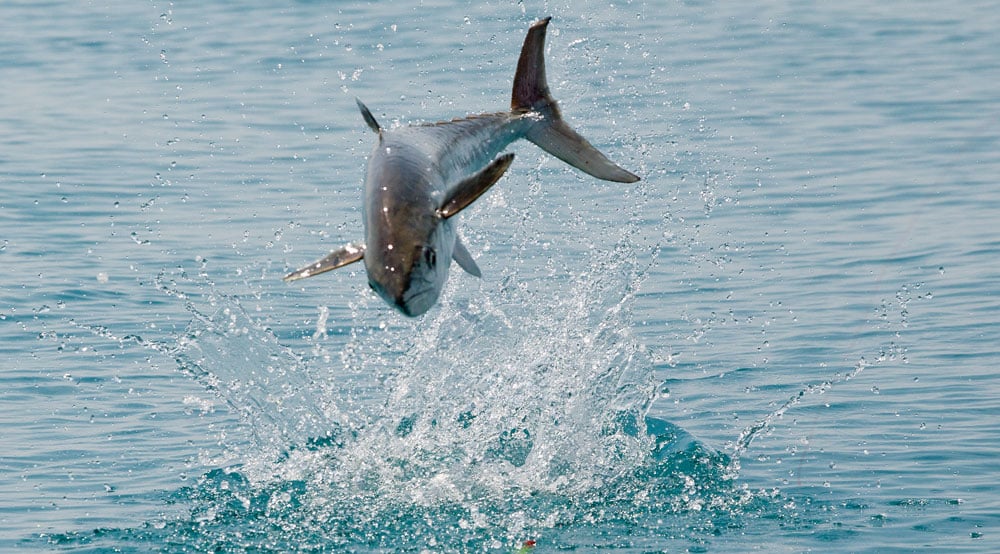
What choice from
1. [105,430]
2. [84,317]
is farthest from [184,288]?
[105,430]

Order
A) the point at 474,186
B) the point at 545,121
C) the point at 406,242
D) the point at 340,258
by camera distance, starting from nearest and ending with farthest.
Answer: the point at 406,242, the point at 474,186, the point at 340,258, the point at 545,121

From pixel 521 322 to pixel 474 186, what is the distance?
5.23 metres

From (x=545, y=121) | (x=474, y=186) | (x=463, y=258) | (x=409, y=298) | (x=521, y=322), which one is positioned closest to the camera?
(x=409, y=298)

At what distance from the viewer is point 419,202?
18.1 ft

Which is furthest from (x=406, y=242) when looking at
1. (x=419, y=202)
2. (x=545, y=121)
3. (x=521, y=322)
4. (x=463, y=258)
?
(x=521, y=322)

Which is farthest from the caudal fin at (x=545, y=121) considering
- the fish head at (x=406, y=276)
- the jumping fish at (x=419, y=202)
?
the fish head at (x=406, y=276)

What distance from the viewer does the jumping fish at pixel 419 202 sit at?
526cm

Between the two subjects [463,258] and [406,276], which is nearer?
[406,276]

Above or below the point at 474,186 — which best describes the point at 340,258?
below

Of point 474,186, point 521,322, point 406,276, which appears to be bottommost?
point 521,322

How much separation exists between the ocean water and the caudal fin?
1.82 meters

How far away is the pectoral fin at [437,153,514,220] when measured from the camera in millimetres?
5383

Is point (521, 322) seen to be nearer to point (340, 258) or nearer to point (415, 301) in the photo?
point (340, 258)

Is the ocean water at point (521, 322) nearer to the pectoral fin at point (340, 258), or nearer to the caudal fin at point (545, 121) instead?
the caudal fin at point (545, 121)
